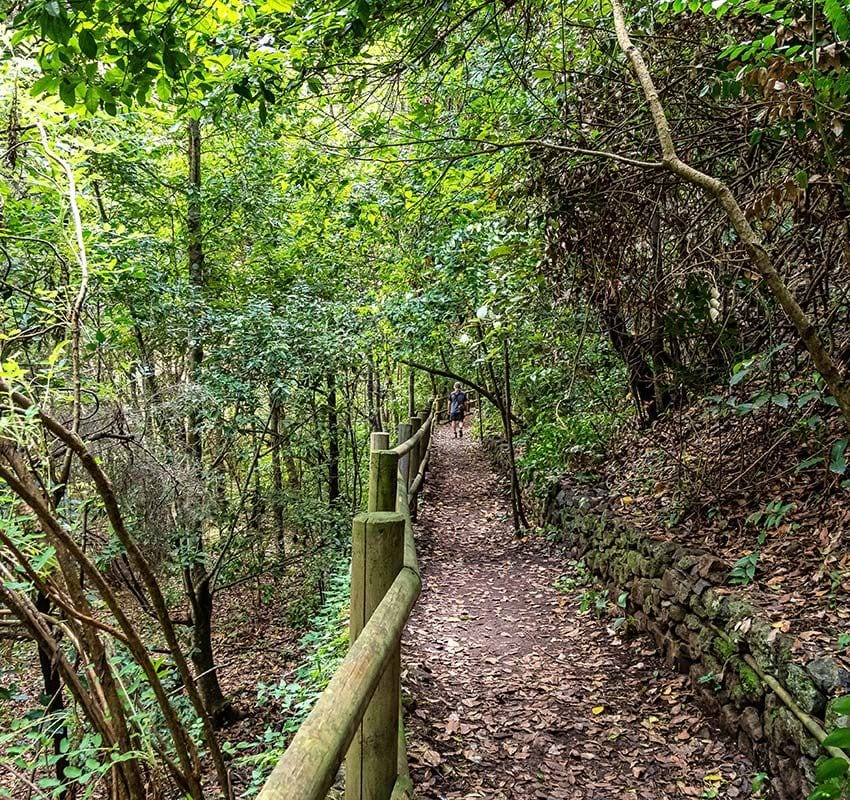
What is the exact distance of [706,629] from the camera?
3961mm

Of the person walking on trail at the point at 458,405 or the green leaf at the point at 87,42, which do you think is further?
the person walking on trail at the point at 458,405

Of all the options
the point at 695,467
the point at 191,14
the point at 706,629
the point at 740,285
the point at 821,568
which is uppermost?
the point at 191,14

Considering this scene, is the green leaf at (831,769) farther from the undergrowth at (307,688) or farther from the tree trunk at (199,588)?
the tree trunk at (199,588)

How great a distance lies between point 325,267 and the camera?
31.5 feet

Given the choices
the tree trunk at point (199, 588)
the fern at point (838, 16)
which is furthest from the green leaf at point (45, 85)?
the tree trunk at point (199, 588)

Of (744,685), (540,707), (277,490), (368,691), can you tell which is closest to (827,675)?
(744,685)

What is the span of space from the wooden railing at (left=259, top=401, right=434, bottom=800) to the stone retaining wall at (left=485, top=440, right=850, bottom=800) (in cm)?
201

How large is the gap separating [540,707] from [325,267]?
24.2ft

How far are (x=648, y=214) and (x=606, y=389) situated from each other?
406 centimetres

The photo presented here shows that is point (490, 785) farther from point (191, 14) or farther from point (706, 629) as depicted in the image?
point (191, 14)

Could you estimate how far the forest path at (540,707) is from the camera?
130 inches

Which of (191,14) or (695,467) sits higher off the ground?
(191,14)

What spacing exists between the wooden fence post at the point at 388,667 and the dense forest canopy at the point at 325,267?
1.96 feet

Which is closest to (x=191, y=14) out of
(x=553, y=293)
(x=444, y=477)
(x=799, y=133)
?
(x=799, y=133)
